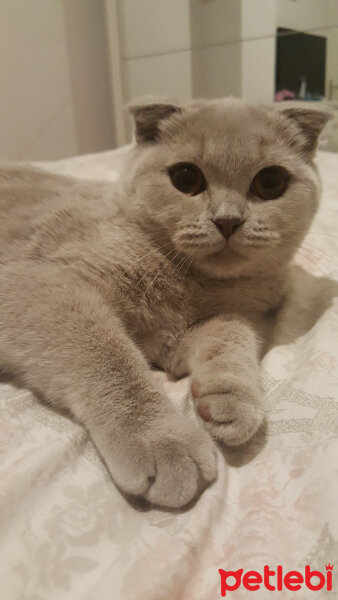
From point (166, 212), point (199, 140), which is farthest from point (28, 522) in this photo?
point (199, 140)

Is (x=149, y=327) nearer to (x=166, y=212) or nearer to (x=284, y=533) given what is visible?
(x=166, y=212)

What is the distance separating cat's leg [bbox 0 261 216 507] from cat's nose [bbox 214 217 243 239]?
0.26 metres

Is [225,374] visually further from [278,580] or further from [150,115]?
[150,115]

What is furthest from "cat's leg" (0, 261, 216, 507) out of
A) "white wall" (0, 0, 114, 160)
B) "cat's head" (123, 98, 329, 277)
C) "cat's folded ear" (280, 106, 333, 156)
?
"white wall" (0, 0, 114, 160)

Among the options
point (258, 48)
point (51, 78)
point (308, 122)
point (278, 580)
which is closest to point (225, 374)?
point (278, 580)

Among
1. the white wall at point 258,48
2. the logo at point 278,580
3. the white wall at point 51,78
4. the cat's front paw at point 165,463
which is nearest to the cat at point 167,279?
the cat's front paw at point 165,463

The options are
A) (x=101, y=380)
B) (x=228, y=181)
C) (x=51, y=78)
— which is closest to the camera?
(x=101, y=380)

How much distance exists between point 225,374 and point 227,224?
27 cm

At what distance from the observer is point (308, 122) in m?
0.97

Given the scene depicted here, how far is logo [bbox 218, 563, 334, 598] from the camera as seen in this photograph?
1.63 ft

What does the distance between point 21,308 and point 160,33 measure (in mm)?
2373

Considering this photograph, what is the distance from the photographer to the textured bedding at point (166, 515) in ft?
1.68

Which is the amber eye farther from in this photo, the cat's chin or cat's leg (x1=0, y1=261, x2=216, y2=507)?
cat's leg (x1=0, y1=261, x2=216, y2=507)

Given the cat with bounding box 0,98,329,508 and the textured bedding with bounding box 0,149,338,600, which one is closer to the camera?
the textured bedding with bounding box 0,149,338,600
